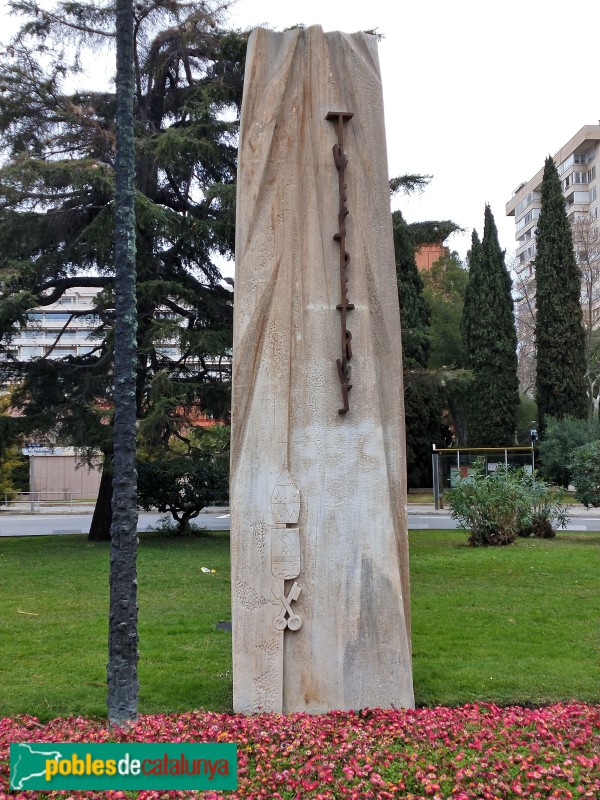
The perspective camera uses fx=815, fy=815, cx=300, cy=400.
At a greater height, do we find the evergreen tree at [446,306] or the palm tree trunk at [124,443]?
the evergreen tree at [446,306]

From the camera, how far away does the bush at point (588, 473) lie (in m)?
16.9

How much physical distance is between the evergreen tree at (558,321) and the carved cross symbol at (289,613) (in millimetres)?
31958

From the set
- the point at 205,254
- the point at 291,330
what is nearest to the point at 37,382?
the point at 205,254

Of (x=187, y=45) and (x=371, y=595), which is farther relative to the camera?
(x=187, y=45)

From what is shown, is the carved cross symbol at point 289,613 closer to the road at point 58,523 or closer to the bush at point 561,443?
the road at point 58,523

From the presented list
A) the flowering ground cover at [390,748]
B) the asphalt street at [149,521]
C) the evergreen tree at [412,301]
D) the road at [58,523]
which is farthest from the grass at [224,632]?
the evergreen tree at [412,301]

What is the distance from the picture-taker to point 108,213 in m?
16.2

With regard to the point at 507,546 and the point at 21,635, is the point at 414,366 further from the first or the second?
the point at 21,635

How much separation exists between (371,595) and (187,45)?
1637 centimetres

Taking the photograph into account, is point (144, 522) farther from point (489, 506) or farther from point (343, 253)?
point (343, 253)

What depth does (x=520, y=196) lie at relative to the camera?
2953 inches

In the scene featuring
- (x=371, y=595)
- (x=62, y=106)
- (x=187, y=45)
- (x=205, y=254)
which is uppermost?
(x=187, y=45)

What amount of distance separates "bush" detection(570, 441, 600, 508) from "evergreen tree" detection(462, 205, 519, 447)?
19599 millimetres

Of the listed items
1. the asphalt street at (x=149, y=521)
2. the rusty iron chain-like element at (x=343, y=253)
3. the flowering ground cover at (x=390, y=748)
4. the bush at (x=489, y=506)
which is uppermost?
the rusty iron chain-like element at (x=343, y=253)
